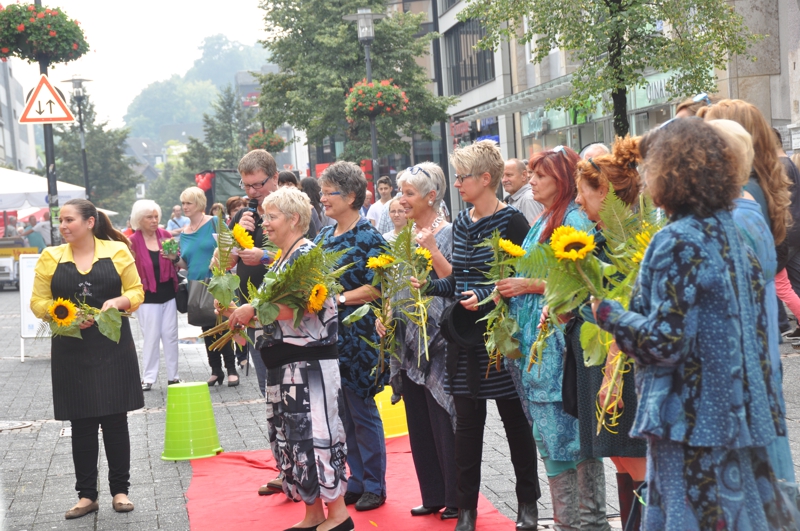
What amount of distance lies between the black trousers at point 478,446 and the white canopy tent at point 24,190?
1647cm

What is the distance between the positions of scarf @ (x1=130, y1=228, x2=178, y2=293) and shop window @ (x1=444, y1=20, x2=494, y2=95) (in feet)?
86.8

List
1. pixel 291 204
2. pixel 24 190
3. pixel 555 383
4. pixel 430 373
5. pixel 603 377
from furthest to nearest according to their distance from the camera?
pixel 24 190 < pixel 430 373 < pixel 291 204 < pixel 555 383 < pixel 603 377

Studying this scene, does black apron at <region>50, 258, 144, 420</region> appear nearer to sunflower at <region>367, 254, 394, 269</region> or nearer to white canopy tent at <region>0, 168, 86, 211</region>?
sunflower at <region>367, 254, 394, 269</region>

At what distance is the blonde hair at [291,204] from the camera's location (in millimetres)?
5398

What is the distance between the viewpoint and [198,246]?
10.2 meters

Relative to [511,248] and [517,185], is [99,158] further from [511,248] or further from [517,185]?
[511,248]

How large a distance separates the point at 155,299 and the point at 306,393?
18.3 ft

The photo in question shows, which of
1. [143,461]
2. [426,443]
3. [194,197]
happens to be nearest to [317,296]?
[426,443]

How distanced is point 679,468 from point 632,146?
5.51 feet

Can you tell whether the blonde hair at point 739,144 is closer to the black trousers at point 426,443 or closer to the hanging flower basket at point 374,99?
the black trousers at point 426,443

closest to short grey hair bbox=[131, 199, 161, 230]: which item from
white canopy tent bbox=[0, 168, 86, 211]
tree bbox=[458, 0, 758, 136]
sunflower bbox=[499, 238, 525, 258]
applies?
sunflower bbox=[499, 238, 525, 258]

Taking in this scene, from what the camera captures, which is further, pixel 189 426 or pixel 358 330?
pixel 189 426

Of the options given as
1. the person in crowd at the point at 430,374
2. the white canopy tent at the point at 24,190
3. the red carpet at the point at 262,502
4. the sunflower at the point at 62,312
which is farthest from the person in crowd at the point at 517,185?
the white canopy tent at the point at 24,190

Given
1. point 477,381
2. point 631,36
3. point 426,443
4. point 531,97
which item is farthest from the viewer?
point 531,97
